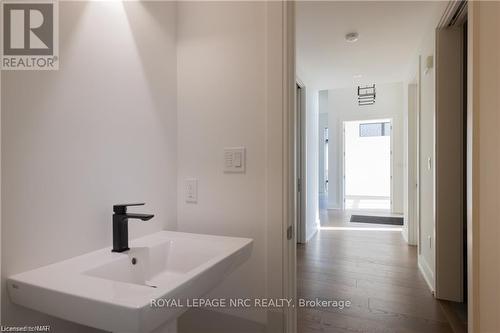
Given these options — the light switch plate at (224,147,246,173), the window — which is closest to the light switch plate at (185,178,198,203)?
the light switch plate at (224,147,246,173)

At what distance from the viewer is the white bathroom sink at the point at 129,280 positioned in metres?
0.63

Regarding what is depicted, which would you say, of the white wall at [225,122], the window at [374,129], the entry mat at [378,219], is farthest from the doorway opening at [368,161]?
the white wall at [225,122]

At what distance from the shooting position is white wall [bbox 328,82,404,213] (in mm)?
6031

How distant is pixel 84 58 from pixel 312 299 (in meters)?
2.33

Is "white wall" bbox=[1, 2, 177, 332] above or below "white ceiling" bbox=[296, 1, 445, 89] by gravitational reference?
below

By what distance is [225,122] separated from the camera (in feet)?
4.49

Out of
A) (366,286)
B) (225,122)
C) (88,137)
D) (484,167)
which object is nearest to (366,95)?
(366,286)

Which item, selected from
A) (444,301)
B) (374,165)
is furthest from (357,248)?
(374,165)

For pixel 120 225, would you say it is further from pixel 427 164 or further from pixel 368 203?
pixel 368 203

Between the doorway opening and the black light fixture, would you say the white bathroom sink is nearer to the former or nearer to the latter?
the black light fixture

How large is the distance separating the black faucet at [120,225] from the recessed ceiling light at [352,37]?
107 inches

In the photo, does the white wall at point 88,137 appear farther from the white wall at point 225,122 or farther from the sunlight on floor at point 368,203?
the sunlight on floor at point 368,203

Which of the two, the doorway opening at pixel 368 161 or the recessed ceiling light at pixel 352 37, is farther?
the doorway opening at pixel 368 161

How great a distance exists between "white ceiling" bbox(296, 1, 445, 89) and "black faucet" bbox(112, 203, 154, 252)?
2146 mm
